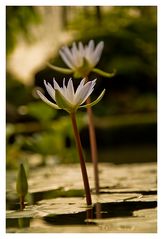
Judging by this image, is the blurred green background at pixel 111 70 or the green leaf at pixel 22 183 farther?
the blurred green background at pixel 111 70

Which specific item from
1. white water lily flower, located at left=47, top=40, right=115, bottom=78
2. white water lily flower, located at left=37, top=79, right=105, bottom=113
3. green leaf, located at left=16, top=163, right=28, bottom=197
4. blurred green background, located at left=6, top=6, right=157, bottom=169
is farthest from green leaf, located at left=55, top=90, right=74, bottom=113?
blurred green background, located at left=6, top=6, right=157, bottom=169

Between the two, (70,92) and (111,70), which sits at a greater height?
(111,70)

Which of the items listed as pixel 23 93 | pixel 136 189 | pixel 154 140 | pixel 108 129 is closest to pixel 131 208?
pixel 136 189

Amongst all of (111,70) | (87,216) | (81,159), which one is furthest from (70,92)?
(111,70)

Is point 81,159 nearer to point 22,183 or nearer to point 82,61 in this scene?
point 22,183

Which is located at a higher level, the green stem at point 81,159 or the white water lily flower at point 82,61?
the white water lily flower at point 82,61

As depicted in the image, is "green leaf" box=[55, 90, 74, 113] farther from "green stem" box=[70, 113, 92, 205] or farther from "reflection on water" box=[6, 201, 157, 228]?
"reflection on water" box=[6, 201, 157, 228]

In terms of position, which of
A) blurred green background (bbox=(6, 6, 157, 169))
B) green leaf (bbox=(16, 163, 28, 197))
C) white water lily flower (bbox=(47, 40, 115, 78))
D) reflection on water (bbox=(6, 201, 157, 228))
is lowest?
reflection on water (bbox=(6, 201, 157, 228))

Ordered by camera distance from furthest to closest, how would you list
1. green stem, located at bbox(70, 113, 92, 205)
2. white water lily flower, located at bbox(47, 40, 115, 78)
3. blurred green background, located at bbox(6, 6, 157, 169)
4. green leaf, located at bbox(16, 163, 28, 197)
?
blurred green background, located at bbox(6, 6, 157, 169), white water lily flower, located at bbox(47, 40, 115, 78), green leaf, located at bbox(16, 163, 28, 197), green stem, located at bbox(70, 113, 92, 205)

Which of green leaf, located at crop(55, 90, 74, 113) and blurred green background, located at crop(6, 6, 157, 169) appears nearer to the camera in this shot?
green leaf, located at crop(55, 90, 74, 113)

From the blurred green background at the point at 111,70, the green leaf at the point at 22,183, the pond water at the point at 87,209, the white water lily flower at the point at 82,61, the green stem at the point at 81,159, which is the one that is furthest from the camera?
the blurred green background at the point at 111,70

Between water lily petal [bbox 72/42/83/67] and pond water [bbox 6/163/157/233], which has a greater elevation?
water lily petal [bbox 72/42/83/67]

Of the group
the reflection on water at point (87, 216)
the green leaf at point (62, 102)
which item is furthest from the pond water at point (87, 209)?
the green leaf at point (62, 102)

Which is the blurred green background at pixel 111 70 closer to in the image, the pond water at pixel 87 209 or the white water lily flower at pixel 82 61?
the pond water at pixel 87 209
